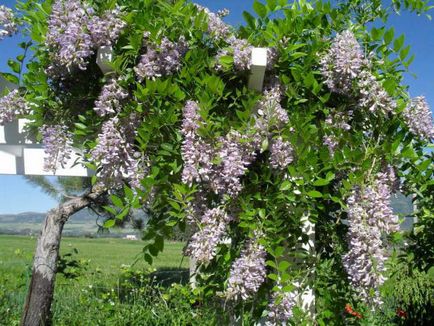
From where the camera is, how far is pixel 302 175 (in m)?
1.99

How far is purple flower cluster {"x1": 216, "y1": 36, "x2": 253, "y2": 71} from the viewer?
6.81 feet

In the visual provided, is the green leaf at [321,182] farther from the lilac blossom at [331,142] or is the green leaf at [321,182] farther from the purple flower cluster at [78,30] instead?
the purple flower cluster at [78,30]

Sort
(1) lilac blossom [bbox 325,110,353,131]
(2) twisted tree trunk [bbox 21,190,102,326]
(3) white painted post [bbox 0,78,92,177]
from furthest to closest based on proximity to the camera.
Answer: (3) white painted post [bbox 0,78,92,177] → (2) twisted tree trunk [bbox 21,190,102,326] → (1) lilac blossom [bbox 325,110,353,131]

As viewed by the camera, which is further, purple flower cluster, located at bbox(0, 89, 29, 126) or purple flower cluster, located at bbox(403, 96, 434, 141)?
purple flower cluster, located at bbox(0, 89, 29, 126)

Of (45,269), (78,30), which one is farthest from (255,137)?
(45,269)

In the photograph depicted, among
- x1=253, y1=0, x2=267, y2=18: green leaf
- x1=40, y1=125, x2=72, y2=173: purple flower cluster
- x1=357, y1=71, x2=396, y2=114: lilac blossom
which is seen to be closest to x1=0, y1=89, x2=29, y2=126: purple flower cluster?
x1=40, y1=125, x2=72, y2=173: purple flower cluster

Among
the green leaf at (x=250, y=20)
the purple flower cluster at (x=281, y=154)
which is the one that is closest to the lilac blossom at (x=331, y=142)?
the purple flower cluster at (x=281, y=154)

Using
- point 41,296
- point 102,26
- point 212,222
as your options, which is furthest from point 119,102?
point 41,296

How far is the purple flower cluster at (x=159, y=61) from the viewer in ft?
6.84

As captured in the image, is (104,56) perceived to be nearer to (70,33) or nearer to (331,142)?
(70,33)

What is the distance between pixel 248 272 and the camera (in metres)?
1.99

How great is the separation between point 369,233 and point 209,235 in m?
0.58

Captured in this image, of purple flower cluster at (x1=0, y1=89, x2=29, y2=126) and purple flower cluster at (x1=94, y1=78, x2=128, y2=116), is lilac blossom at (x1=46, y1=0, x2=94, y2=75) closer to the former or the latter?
purple flower cluster at (x1=94, y1=78, x2=128, y2=116)

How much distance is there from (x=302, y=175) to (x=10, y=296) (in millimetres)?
3209
